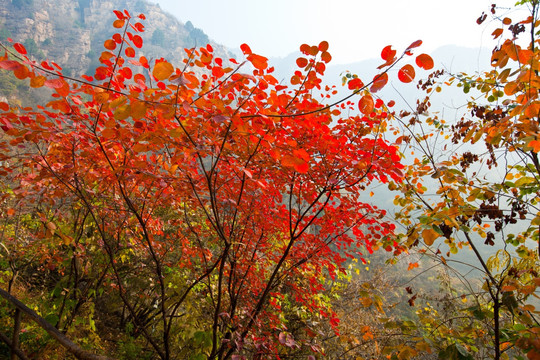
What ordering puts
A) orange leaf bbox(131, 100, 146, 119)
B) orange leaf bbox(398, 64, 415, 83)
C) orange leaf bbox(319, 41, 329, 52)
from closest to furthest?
orange leaf bbox(131, 100, 146, 119)
orange leaf bbox(398, 64, 415, 83)
orange leaf bbox(319, 41, 329, 52)

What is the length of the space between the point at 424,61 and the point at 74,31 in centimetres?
9421

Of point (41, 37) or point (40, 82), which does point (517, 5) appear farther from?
point (41, 37)

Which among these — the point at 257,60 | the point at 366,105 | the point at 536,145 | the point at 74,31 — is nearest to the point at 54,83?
the point at 257,60

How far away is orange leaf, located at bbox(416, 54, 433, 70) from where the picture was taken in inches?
39.4

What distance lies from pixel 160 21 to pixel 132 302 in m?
115

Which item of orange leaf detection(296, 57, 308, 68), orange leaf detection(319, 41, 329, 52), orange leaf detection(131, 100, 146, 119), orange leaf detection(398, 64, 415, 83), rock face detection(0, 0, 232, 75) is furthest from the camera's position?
rock face detection(0, 0, 232, 75)

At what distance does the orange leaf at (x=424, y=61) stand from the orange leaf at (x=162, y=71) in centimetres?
92

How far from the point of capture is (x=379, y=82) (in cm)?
104

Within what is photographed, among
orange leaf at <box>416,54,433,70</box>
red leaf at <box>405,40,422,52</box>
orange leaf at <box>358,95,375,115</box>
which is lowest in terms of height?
orange leaf at <box>358,95,375,115</box>

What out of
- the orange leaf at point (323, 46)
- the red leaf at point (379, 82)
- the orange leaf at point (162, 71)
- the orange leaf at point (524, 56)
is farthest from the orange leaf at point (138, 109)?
the orange leaf at point (524, 56)

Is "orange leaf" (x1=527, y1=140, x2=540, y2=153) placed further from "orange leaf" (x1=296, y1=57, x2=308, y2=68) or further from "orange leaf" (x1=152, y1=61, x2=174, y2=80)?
"orange leaf" (x1=152, y1=61, x2=174, y2=80)

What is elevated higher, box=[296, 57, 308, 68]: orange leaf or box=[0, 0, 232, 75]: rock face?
box=[0, 0, 232, 75]: rock face

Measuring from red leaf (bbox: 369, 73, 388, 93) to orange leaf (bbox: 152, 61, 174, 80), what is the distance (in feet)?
2.42

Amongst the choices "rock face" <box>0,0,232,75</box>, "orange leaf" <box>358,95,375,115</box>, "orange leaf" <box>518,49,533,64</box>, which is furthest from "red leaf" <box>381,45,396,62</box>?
"rock face" <box>0,0,232,75</box>
